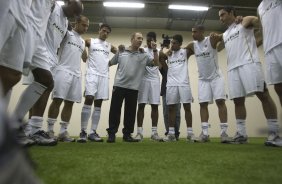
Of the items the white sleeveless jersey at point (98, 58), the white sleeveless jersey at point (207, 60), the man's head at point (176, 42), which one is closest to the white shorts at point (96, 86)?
the white sleeveless jersey at point (98, 58)

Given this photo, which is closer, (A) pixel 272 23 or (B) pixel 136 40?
(A) pixel 272 23

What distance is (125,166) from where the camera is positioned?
1763mm

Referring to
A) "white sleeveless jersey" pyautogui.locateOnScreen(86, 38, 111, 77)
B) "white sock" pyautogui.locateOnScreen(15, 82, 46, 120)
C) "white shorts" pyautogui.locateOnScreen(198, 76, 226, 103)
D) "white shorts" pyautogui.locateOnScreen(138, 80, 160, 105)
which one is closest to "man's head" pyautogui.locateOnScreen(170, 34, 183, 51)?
"white shorts" pyautogui.locateOnScreen(138, 80, 160, 105)

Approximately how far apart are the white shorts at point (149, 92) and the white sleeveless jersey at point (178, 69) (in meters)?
0.30

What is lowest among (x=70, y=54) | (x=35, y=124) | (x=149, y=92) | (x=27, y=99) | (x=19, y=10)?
(x=35, y=124)

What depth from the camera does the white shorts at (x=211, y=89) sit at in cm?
491

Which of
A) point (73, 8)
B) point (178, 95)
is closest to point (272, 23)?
→ point (73, 8)

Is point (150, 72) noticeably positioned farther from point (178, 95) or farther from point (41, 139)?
point (41, 139)

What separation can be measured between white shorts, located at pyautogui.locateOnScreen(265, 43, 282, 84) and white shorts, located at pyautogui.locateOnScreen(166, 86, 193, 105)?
2.33m

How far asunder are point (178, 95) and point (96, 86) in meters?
1.69

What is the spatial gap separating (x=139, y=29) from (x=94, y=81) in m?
7.75

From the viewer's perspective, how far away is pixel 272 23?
3.30m

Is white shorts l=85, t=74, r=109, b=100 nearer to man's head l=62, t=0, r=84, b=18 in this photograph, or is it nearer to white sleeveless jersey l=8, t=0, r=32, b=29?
man's head l=62, t=0, r=84, b=18

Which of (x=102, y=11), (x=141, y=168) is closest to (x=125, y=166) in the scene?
(x=141, y=168)
